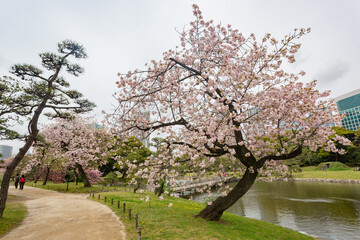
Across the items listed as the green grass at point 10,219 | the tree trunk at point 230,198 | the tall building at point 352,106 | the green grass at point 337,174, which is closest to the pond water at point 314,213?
the tree trunk at point 230,198

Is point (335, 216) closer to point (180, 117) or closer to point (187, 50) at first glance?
point (180, 117)

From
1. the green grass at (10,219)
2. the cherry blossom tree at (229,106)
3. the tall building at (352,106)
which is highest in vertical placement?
the tall building at (352,106)

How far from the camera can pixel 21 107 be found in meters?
11.7

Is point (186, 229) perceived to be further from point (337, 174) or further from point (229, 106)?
point (337, 174)

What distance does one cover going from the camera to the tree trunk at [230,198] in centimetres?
873

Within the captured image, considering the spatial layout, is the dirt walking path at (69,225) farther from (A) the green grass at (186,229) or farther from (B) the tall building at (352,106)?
(B) the tall building at (352,106)

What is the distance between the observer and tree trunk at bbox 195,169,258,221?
8.73m

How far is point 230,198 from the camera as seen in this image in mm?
9016

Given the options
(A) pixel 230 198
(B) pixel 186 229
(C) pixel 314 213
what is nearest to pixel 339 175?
(C) pixel 314 213

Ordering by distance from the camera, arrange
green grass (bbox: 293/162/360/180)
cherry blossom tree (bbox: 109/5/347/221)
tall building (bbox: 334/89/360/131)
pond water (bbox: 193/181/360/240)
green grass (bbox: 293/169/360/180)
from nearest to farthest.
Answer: cherry blossom tree (bbox: 109/5/347/221) → pond water (bbox: 193/181/360/240) → green grass (bbox: 293/169/360/180) → green grass (bbox: 293/162/360/180) → tall building (bbox: 334/89/360/131)

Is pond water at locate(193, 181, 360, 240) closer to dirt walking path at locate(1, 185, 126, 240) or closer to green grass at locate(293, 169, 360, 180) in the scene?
dirt walking path at locate(1, 185, 126, 240)

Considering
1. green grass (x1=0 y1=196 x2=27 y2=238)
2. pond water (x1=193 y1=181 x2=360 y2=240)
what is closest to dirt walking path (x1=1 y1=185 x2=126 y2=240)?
green grass (x1=0 y1=196 x2=27 y2=238)

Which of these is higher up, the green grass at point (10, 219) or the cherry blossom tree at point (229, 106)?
the cherry blossom tree at point (229, 106)

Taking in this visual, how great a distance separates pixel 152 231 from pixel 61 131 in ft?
73.4
